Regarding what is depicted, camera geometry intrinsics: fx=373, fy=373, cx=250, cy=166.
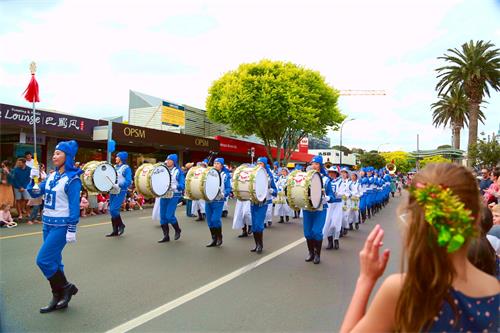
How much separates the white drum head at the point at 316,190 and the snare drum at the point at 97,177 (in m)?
4.94

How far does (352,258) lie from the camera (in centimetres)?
784

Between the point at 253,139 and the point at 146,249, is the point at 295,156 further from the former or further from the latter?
the point at 146,249

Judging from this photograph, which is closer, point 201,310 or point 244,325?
point 244,325

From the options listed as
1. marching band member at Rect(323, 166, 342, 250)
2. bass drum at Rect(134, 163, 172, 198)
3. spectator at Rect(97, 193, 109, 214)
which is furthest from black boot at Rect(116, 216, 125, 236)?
spectator at Rect(97, 193, 109, 214)

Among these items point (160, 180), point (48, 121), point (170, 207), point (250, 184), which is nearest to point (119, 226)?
point (170, 207)

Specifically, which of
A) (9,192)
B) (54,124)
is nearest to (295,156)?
(54,124)

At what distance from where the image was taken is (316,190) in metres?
7.20

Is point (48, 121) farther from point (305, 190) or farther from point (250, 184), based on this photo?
point (305, 190)

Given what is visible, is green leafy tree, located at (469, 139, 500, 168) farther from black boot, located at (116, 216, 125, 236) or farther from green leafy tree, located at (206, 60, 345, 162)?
black boot, located at (116, 216, 125, 236)

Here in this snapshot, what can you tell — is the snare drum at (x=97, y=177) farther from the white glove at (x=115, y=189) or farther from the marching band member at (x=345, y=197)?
the marching band member at (x=345, y=197)

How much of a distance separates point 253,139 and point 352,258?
36250 millimetres

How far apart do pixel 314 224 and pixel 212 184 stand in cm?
256

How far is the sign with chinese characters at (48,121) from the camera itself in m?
15.7

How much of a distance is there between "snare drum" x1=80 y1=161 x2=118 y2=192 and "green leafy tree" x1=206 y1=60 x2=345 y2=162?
20255 mm
